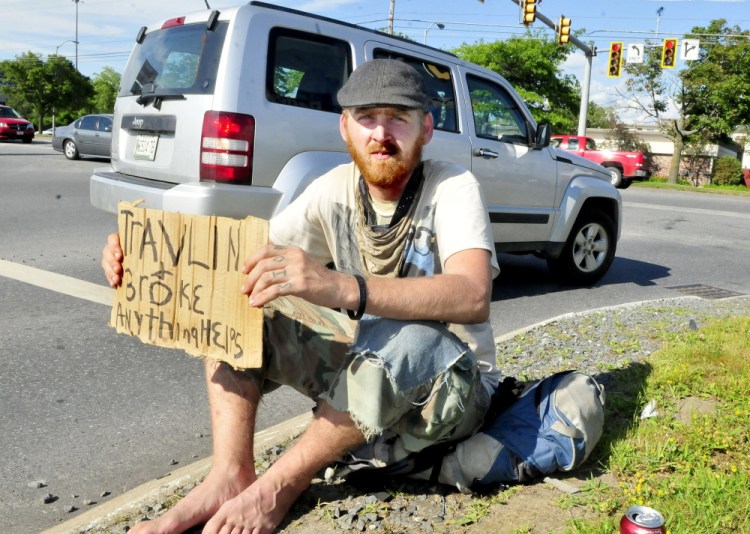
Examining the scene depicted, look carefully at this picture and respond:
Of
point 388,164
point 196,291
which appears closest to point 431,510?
point 196,291

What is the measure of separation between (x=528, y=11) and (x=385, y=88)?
844 inches

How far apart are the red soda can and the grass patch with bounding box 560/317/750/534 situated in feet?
1.20

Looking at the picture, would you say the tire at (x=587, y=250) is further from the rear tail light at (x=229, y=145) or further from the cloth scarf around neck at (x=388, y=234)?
the cloth scarf around neck at (x=388, y=234)

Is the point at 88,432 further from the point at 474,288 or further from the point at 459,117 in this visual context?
the point at 459,117

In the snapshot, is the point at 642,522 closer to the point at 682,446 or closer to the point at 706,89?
the point at 682,446

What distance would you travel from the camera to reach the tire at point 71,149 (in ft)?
73.7

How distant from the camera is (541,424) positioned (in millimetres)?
2689

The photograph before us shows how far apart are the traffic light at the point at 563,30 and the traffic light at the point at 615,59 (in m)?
3.59

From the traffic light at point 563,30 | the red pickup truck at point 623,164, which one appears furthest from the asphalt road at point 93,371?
the red pickup truck at point 623,164

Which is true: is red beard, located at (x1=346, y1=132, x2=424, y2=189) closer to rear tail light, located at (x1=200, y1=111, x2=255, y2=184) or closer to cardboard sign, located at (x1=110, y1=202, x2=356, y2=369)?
cardboard sign, located at (x1=110, y1=202, x2=356, y2=369)

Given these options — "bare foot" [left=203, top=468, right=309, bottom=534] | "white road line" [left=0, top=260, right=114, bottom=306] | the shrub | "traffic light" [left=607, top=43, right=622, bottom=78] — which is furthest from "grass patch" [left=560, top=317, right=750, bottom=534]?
the shrub

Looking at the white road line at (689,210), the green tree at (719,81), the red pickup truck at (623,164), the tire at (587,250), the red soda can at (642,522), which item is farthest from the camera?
the green tree at (719,81)

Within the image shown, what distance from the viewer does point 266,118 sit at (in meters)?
4.95

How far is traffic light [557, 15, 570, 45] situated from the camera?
25.2 m
